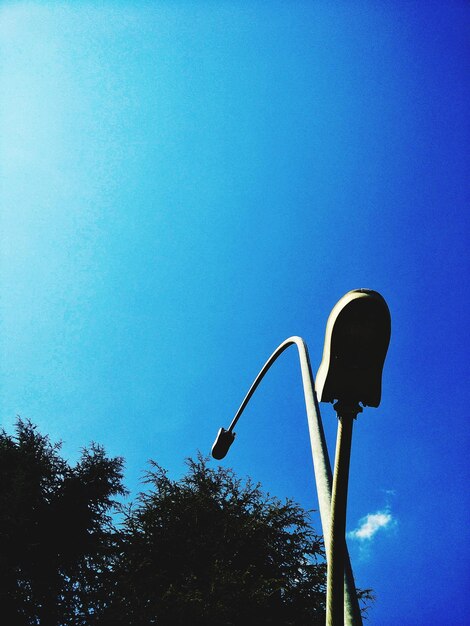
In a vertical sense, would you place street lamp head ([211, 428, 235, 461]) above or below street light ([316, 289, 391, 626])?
above

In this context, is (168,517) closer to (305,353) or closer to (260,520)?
(260,520)

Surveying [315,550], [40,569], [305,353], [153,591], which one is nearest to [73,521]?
[40,569]

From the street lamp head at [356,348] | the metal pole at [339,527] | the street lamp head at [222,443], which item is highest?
the street lamp head at [222,443]

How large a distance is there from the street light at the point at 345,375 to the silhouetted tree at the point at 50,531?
1686cm

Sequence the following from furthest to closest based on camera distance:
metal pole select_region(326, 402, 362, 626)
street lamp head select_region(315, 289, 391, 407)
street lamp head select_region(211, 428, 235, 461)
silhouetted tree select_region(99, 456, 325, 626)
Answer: silhouetted tree select_region(99, 456, 325, 626)
street lamp head select_region(211, 428, 235, 461)
street lamp head select_region(315, 289, 391, 407)
metal pole select_region(326, 402, 362, 626)

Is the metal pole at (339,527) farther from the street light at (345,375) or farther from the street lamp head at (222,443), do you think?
the street lamp head at (222,443)

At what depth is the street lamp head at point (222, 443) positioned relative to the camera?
4.71m

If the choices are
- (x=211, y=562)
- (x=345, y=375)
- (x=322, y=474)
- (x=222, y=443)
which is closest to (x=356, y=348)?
(x=345, y=375)

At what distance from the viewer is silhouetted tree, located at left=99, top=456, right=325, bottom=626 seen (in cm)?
1312

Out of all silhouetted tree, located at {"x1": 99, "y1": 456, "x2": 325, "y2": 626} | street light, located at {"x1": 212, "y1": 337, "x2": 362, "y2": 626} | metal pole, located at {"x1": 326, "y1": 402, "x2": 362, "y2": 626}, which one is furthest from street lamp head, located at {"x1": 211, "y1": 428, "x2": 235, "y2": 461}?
silhouetted tree, located at {"x1": 99, "y1": 456, "x2": 325, "y2": 626}

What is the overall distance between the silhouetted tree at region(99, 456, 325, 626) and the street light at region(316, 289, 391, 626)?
577 inches

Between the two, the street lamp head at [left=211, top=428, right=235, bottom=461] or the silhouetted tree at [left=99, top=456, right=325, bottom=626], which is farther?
the silhouetted tree at [left=99, top=456, right=325, bottom=626]

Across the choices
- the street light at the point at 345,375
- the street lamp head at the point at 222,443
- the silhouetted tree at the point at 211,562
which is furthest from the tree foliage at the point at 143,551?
the street light at the point at 345,375

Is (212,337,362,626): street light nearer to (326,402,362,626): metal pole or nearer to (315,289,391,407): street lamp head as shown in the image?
(326,402,362,626): metal pole
